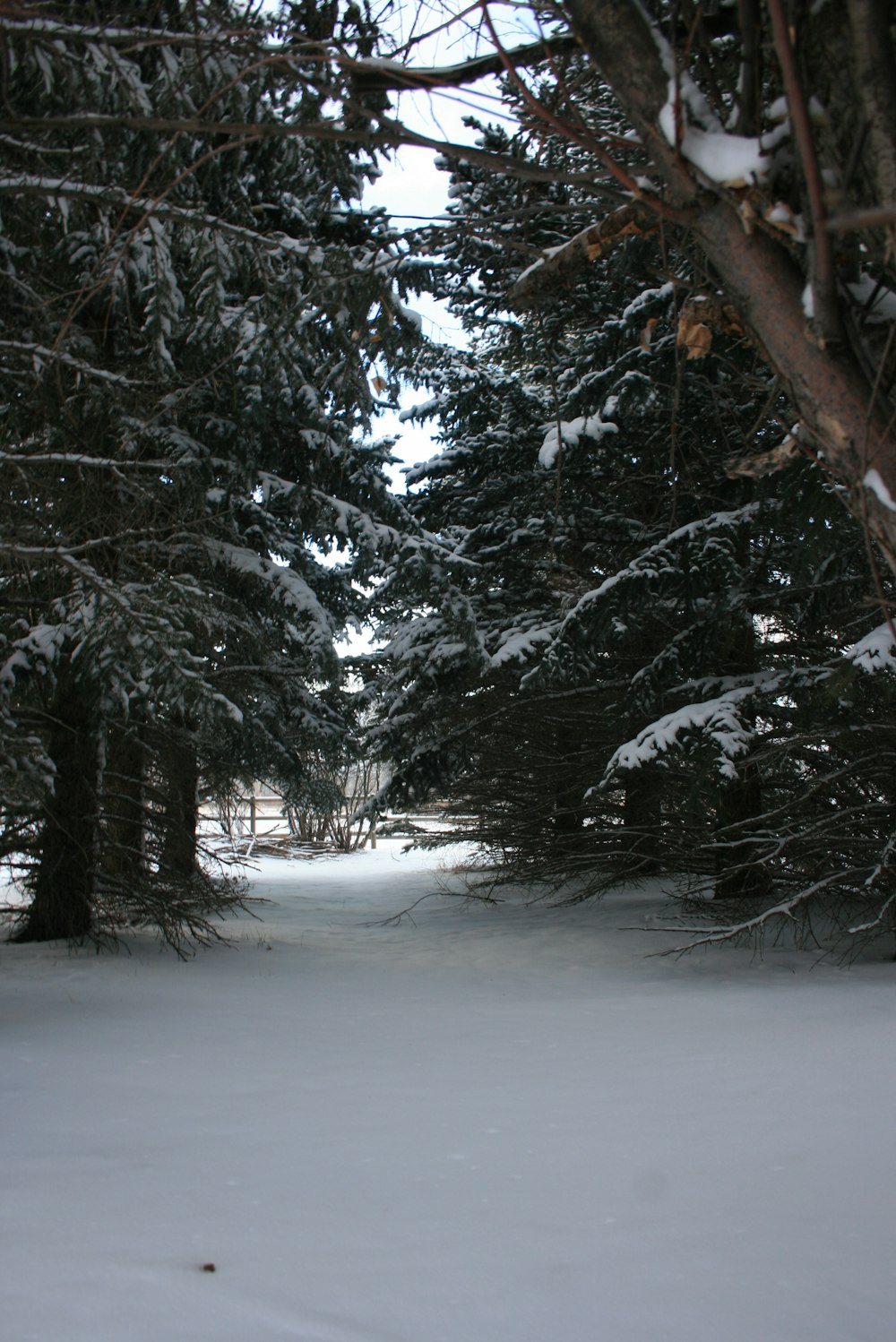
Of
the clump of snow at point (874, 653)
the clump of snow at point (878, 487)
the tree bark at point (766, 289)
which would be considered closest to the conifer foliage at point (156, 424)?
the tree bark at point (766, 289)

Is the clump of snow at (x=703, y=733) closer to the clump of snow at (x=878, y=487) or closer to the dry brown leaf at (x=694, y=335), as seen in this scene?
the dry brown leaf at (x=694, y=335)

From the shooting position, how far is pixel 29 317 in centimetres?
643

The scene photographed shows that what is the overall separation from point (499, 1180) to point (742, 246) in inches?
111

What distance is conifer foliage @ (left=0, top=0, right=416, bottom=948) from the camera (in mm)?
4695

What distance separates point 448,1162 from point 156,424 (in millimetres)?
5874

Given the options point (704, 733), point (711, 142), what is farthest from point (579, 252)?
point (704, 733)

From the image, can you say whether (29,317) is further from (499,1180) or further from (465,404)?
(499,1180)

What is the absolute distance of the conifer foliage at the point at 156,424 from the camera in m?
4.70

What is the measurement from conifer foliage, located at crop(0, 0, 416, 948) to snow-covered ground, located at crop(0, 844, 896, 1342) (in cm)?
187

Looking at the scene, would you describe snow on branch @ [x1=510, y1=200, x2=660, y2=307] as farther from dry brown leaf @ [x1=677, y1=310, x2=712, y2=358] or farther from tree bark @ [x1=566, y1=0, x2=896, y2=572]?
tree bark @ [x1=566, y1=0, x2=896, y2=572]

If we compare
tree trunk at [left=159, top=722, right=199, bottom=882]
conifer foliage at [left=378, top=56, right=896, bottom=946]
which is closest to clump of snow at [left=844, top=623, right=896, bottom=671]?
conifer foliage at [left=378, top=56, right=896, bottom=946]

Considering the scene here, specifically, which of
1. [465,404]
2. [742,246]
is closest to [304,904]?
[465,404]

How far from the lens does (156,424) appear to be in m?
7.50

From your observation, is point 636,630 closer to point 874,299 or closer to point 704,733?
point 704,733
